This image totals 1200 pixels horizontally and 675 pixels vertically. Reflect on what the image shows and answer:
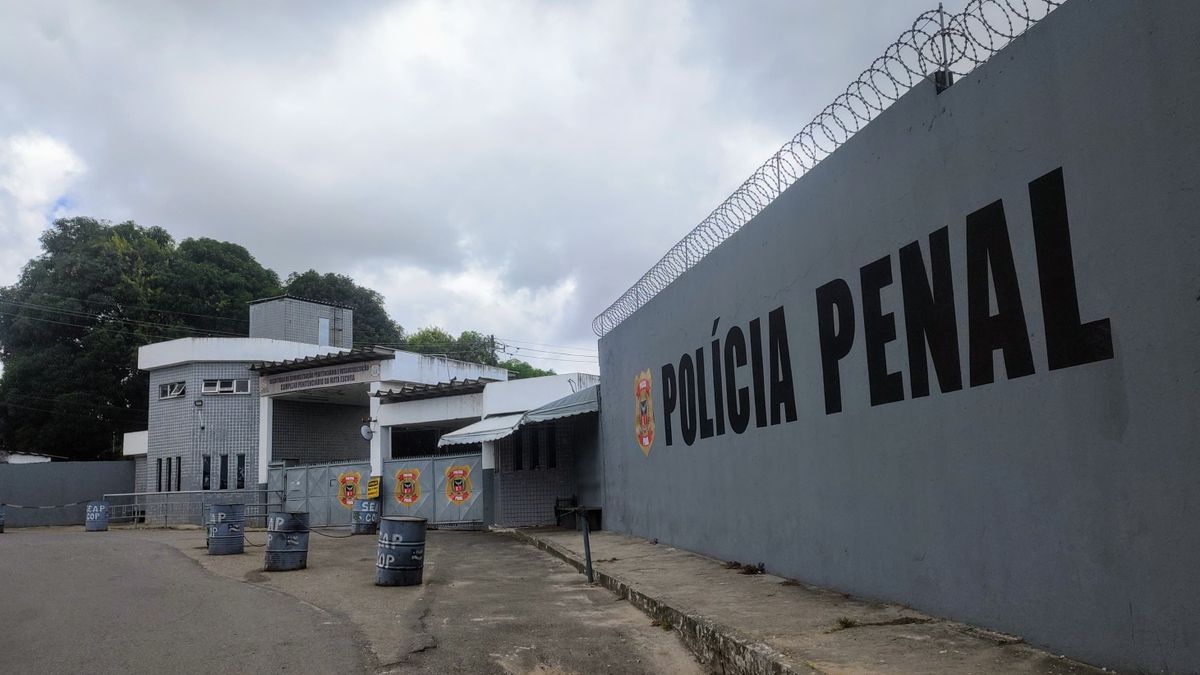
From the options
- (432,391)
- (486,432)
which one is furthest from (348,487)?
(486,432)

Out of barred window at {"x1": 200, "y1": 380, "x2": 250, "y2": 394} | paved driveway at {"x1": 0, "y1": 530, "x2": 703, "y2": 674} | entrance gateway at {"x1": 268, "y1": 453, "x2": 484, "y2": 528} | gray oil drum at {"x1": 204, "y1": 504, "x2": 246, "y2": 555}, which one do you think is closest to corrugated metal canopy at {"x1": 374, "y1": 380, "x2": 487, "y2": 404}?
entrance gateway at {"x1": 268, "y1": 453, "x2": 484, "y2": 528}

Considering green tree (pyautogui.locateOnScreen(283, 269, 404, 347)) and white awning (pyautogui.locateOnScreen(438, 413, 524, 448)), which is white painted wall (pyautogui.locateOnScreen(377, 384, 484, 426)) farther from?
green tree (pyautogui.locateOnScreen(283, 269, 404, 347))

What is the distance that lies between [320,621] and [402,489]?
48.9 feet

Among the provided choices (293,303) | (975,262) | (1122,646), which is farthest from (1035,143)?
(293,303)

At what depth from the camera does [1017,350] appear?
520 centimetres

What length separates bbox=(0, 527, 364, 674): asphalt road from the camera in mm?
6242

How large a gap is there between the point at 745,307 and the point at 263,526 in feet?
68.2

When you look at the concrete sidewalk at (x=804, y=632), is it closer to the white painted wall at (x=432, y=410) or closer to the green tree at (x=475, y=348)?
the white painted wall at (x=432, y=410)

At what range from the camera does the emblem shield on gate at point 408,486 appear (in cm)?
2244

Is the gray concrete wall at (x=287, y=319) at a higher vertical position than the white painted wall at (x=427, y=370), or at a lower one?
higher

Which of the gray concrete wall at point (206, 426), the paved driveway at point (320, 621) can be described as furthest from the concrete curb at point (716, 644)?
the gray concrete wall at point (206, 426)

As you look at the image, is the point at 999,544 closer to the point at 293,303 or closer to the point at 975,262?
the point at 975,262

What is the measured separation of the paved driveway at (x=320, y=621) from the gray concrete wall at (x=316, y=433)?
14.2 metres

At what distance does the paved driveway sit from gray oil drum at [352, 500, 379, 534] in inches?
281
